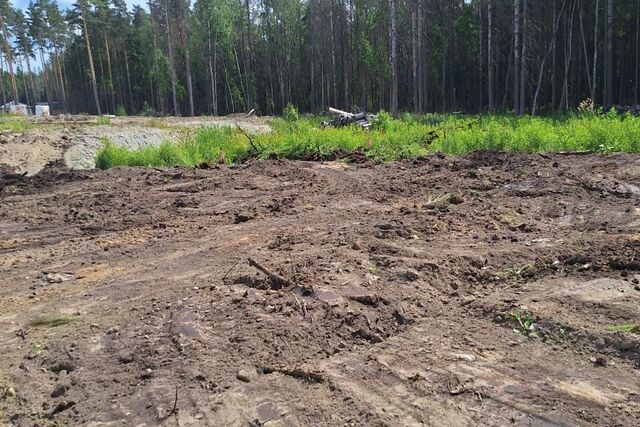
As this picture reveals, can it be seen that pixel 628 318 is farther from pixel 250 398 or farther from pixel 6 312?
pixel 6 312

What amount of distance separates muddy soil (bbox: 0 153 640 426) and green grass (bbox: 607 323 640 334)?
1.0 inches

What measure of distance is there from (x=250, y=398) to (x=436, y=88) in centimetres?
3977

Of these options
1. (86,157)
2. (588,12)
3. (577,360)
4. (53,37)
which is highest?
(53,37)

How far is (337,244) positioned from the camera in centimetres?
570

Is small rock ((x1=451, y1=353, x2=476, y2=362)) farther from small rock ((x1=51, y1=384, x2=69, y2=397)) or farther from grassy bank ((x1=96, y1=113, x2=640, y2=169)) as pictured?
grassy bank ((x1=96, y1=113, x2=640, y2=169))

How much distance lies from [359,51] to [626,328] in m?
38.3

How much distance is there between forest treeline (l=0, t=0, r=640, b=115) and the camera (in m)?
28.1

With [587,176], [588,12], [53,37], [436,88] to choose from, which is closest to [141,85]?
[53,37]

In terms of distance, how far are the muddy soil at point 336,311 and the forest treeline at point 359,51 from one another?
1881 centimetres

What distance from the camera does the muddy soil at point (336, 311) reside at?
301cm

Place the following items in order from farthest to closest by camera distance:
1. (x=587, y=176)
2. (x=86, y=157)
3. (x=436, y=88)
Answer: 1. (x=436, y=88)
2. (x=86, y=157)
3. (x=587, y=176)

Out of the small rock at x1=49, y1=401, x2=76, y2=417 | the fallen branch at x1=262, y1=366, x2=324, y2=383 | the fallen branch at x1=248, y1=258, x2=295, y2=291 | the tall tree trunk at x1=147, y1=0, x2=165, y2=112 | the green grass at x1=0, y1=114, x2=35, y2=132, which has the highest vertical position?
the tall tree trunk at x1=147, y1=0, x2=165, y2=112

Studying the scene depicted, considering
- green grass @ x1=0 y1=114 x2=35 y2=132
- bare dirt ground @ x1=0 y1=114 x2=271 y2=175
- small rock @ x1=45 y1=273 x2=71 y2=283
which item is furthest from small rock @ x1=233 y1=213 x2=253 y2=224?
green grass @ x1=0 y1=114 x2=35 y2=132

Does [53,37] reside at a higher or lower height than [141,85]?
higher
